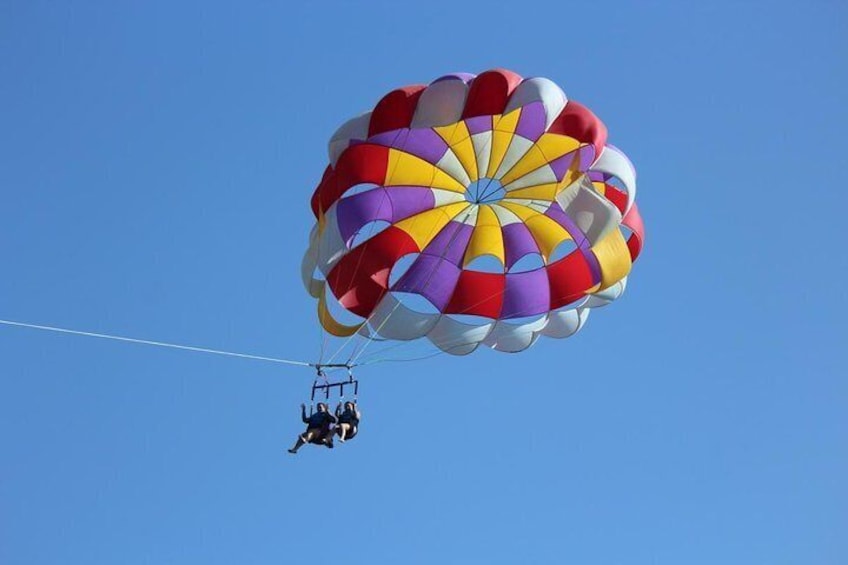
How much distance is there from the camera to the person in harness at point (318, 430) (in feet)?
47.6

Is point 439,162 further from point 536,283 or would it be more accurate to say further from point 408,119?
point 536,283

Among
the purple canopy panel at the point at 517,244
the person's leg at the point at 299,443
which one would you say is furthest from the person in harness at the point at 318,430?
the purple canopy panel at the point at 517,244

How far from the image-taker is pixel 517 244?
1603 centimetres

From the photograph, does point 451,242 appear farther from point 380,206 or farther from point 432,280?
point 380,206

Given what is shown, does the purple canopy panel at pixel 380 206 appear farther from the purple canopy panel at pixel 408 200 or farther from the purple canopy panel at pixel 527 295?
the purple canopy panel at pixel 527 295

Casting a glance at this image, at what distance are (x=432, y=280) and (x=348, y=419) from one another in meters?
2.29

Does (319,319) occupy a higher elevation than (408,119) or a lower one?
lower

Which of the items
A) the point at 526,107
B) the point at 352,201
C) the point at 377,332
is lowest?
the point at 377,332

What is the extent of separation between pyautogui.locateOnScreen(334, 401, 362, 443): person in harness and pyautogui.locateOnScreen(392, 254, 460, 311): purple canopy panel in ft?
6.11

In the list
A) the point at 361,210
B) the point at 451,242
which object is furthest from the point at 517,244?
the point at 361,210

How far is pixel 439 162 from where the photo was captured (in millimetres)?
15828

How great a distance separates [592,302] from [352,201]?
11.0 feet

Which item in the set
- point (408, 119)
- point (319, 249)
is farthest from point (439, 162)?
point (319, 249)

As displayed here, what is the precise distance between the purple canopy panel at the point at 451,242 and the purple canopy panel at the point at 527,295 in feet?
2.48
